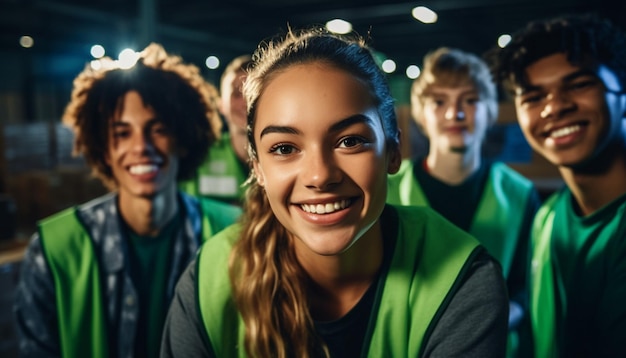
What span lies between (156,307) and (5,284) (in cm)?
186

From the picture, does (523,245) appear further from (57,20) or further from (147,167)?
(57,20)

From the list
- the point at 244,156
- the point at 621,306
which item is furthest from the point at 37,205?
the point at 621,306

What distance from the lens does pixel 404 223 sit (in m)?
1.32

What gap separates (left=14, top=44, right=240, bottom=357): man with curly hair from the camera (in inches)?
63.5

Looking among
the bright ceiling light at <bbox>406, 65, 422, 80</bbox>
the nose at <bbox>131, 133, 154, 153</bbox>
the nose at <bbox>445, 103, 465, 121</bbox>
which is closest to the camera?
the nose at <bbox>131, 133, 154, 153</bbox>

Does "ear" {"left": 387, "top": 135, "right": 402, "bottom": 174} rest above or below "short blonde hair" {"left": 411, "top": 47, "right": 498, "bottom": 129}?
below

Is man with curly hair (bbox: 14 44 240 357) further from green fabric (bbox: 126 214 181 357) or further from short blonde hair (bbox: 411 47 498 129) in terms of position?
short blonde hair (bbox: 411 47 498 129)

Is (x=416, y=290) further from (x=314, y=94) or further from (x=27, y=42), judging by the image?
(x=27, y=42)

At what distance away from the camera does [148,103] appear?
178 centimetres

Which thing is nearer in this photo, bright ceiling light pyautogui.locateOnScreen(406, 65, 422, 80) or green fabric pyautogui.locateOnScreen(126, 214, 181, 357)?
green fabric pyautogui.locateOnScreen(126, 214, 181, 357)

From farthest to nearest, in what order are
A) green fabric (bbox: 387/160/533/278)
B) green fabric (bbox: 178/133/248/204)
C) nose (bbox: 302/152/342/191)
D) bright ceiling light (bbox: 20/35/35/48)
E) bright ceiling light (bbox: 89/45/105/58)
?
bright ceiling light (bbox: 89/45/105/58) < bright ceiling light (bbox: 20/35/35/48) < green fabric (bbox: 178/133/248/204) < green fabric (bbox: 387/160/533/278) < nose (bbox: 302/152/342/191)

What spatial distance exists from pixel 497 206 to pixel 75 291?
5.28ft

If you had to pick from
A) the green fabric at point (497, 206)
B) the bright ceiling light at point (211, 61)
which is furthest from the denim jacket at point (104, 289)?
the bright ceiling light at point (211, 61)

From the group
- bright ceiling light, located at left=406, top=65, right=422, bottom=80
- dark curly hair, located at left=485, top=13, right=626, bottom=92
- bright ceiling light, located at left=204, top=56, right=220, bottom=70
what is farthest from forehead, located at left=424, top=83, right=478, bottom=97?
bright ceiling light, located at left=406, top=65, right=422, bottom=80
